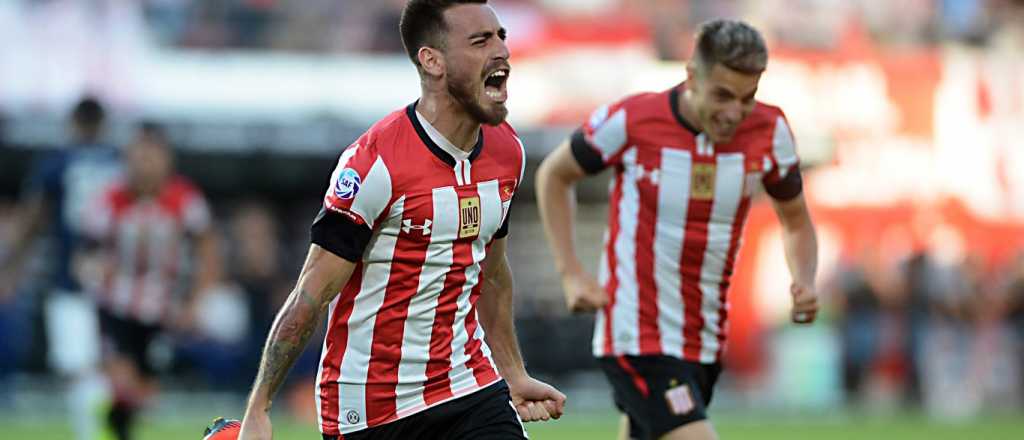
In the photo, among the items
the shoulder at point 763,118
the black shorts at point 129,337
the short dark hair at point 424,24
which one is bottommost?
the black shorts at point 129,337

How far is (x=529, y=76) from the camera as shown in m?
19.7

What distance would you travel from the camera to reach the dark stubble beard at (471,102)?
17.1ft

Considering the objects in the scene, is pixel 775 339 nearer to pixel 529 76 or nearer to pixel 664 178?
pixel 529 76

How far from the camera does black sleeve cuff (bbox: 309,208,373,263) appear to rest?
505cm

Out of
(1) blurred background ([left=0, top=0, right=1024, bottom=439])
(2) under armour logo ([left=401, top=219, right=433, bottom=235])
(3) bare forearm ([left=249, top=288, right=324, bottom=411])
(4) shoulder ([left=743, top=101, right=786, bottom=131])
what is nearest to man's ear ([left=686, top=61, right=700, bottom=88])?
(4) shoulder ([left=743, top=101, right=786, bottom=131])

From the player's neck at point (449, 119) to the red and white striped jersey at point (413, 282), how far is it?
3cm

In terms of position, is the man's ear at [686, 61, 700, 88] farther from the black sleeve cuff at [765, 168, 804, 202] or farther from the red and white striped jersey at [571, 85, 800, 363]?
the black sleeve cuff at [765, 168, 804, 202]

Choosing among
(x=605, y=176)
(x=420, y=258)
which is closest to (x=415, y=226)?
(x=420, y=258)

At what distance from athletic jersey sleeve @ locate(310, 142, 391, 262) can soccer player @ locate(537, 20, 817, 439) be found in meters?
1.93

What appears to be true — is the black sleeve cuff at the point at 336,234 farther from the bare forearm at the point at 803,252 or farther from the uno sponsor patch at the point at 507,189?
the bare forearm at the point at 803,252

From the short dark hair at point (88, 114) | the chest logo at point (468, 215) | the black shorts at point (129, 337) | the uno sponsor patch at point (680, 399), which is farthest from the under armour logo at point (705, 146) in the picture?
the short dark hair at point (88, 114)

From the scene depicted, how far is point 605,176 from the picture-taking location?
2191 centimetres

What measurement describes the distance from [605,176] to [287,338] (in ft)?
55.7

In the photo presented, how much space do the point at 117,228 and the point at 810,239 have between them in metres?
5.00
